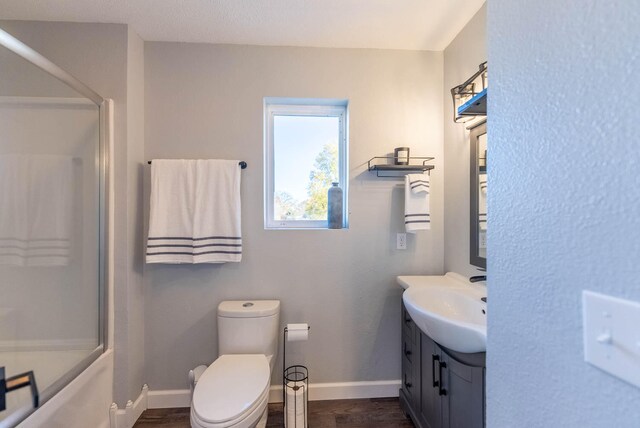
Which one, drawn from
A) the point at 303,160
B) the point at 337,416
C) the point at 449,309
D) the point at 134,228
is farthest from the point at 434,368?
the point at 134,228

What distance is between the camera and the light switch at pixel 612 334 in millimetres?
384

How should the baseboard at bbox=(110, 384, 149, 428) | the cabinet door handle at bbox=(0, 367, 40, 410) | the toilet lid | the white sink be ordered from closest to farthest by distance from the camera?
1. the cabinet door handle at bbox=(0, 367, 40, 410)
2. the white sink
3. the toilet lid
4. the baseboard at bbox=(110, 384, 149, 428)

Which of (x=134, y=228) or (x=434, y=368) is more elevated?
(x=134, y=228)

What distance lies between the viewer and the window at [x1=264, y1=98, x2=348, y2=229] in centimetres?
210

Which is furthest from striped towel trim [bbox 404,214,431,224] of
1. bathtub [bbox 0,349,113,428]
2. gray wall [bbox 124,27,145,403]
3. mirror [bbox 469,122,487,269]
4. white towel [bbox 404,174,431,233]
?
bathtub [bbox 0,349,113,428]

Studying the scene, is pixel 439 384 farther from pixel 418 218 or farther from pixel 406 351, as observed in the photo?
pixel 418 218

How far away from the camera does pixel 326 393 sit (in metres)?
1.97

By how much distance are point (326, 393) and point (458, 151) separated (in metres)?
1.78

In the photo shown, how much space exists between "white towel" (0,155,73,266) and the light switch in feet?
6.84

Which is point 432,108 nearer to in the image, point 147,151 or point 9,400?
point 147,151

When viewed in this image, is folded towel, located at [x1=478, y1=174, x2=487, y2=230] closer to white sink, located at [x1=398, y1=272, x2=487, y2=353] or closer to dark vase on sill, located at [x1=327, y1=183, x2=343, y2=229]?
white sink, located at [x1=398, y1=272, x2=487, y2=353]

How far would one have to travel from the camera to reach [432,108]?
6.66 feet

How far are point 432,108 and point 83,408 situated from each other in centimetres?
266

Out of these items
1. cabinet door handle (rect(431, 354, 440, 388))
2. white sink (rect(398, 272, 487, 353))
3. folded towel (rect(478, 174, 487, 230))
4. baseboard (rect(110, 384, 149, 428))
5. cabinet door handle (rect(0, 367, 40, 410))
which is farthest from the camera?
baseboard (rect(110, 384, 149, 428))
